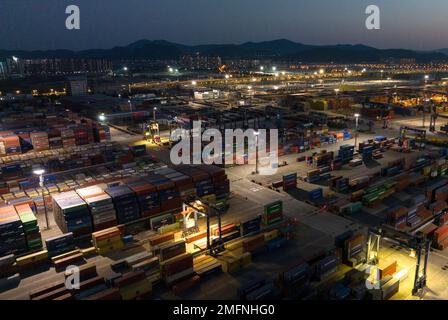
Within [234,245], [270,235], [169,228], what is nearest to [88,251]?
[169,228]

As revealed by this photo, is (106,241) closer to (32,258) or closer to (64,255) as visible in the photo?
(64,255)

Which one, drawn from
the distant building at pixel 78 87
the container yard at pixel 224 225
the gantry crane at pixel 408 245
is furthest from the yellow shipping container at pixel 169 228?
the distant building at pixel 78 87

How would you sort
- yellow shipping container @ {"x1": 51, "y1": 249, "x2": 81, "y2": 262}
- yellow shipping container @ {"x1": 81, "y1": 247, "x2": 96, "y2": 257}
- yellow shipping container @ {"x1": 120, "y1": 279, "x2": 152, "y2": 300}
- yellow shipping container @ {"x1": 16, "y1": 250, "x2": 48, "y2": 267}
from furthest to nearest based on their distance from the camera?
yellow shipping container @ {"x1": 81, "y1": 247, "x2": 96, "y2": 257}, yellow shipping container @ {"x1": 51, "y1": 249, "x2": 81, "y2": 262}, yellow shipping container @ {"x1": 16, "y1": 250, "x2": 48, "y2": 267}, yellow shipping container @ {"x1": 120, "y1": 279, "x2": 152, "y2": 300}

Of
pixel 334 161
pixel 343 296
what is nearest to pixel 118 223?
pixel 343 296

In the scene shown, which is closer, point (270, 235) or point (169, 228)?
→ point (270, 235)

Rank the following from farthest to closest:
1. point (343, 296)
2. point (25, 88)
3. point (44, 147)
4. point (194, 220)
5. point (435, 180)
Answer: point (25, 88)
point (44, 147)
point (435, 180)
point (194, 220)
point (343, 296)

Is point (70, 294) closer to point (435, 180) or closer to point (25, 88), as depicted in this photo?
point (435, 180)
